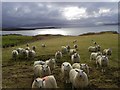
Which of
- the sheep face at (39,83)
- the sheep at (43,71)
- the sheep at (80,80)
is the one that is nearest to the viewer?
the sheep face at (39,83)

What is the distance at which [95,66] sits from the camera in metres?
22.4

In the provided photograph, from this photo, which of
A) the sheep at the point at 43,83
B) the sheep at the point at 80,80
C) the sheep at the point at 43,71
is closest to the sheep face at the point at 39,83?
the sheep at the point at 43,83

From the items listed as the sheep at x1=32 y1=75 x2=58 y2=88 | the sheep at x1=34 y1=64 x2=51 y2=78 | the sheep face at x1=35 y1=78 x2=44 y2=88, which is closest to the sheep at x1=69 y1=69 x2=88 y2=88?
the sheep at x1=32 y1=75 x2=58 y2=88

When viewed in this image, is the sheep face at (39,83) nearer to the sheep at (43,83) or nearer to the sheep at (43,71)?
the sheep at (43,83)

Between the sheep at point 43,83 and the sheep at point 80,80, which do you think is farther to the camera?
the sheep at point 80,80

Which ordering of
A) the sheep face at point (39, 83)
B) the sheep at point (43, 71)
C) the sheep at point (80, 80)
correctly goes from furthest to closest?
1. the sheep at point (43, 71)
2. the sheep at point (80, 80)
3. the sheep face at point (39, 83)

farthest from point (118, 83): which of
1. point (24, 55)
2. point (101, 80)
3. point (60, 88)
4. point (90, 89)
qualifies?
point (24, 55)

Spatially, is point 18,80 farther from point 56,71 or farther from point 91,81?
point 91,81

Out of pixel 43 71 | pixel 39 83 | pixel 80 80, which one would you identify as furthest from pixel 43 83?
pixel 43 71

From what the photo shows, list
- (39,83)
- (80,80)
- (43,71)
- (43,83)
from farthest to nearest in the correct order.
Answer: (43,71)
(80,80)
(43,83)
(39,83)

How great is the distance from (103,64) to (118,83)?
430 centimetres

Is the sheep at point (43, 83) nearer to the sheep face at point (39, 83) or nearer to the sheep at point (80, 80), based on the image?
the sheep face at point (39, 83)

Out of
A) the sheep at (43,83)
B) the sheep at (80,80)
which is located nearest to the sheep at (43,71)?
the sheep at (80,80)

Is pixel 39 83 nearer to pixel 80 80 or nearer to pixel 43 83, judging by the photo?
pixel 43 83
